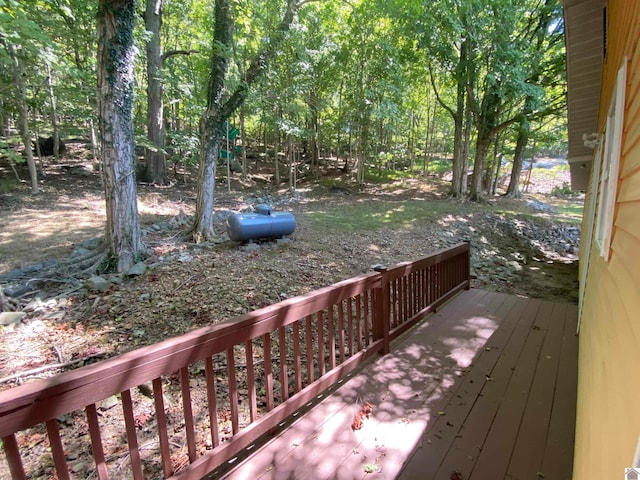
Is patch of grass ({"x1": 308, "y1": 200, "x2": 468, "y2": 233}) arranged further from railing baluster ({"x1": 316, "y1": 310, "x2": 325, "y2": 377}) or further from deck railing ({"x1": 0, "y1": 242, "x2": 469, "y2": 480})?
railing baluster ({"x1": 316, "y1": 310, "x2": 325, "y2": 377})

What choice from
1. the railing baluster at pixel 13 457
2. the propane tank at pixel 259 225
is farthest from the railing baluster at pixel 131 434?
the propane tank at pixel 259 225

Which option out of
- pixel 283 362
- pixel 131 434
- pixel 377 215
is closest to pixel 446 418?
pixel 283 362

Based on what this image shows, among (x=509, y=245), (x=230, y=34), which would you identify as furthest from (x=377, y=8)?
(x=509, y=245)

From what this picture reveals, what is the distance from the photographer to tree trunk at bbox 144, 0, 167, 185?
11.2m

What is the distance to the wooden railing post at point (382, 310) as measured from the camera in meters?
2.99

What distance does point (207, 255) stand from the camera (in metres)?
5.78

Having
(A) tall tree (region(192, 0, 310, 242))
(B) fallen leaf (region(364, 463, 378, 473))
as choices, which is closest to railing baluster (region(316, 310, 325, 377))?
(B) fallen leaf (region(364, 463, 378, 473))

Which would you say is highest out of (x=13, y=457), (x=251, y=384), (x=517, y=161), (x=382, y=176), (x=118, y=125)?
(x=517, y=161)

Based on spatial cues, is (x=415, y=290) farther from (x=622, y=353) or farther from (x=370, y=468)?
(x=622, y=353)

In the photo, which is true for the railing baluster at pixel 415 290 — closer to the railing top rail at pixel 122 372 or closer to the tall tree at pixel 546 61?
the railing top rail at pixel 122 372

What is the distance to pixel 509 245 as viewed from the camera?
32.9 ft

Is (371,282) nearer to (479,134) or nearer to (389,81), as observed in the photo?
(389,81)

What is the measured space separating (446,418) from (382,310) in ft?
3.38

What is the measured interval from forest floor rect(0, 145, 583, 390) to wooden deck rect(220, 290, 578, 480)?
2.11 m
